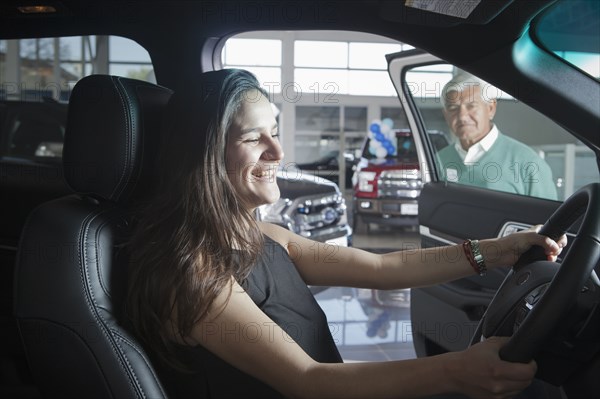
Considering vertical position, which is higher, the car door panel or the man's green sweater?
the man's green sweater

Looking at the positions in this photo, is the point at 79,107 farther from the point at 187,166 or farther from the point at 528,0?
the point at 528,0

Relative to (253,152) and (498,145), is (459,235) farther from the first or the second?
(253,152)

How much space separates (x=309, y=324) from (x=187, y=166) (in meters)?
0.48

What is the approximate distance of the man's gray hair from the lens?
2025 mm

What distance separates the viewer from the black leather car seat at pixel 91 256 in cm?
106

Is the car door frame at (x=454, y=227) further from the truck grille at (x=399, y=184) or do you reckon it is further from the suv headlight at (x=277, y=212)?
the truck grille at (x=399, y=184)

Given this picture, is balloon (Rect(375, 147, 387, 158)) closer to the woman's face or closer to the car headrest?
the woman's face

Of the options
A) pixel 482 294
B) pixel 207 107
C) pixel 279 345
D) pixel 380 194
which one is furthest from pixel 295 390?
pixel 380 194

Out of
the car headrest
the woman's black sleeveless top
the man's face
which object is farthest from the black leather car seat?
the man's face

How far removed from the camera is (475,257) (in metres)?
1.45

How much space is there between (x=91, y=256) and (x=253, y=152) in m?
0.44

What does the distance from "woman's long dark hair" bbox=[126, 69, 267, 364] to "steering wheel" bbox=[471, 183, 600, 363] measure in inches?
22.3

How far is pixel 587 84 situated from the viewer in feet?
4.60

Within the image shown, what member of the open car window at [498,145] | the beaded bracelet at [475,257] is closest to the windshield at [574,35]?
the open car window at [498,145]
